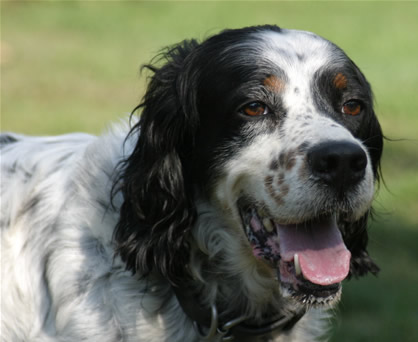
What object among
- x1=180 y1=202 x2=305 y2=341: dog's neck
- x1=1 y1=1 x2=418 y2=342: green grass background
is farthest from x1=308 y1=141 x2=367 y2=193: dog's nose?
x1=1 y1=1 x2=418 y2=342: green grass background

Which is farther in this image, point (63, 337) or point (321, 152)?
point (63, 337)

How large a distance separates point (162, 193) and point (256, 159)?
479 mm

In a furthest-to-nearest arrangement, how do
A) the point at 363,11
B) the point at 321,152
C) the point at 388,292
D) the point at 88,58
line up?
the point at 363,11
the point at 88,58
the point at 388,292
the point at 321,152

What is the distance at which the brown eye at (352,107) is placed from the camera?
12.1 feet

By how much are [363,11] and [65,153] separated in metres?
17.2

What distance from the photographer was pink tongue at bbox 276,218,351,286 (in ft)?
11.1

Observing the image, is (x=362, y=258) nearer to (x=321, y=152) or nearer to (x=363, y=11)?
(x=321, y=152)

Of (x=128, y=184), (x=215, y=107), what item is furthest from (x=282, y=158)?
(x=128, y=184)

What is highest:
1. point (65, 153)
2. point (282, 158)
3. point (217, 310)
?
point (282, 158)

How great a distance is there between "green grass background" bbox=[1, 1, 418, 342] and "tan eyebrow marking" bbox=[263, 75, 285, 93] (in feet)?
2.81

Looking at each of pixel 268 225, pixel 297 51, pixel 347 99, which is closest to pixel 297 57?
pixel 297 51

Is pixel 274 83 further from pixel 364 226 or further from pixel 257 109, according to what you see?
pixel 364 226

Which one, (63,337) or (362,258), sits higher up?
(362,258)

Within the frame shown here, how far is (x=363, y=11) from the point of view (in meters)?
20.4
